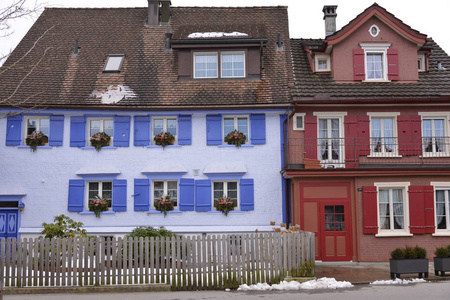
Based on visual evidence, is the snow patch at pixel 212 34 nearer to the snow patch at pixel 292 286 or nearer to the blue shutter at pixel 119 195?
the blue shutter at pixel 119 195

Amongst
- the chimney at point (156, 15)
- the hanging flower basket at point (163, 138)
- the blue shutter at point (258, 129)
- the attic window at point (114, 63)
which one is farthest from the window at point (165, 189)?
the chimney at point (156, 15)

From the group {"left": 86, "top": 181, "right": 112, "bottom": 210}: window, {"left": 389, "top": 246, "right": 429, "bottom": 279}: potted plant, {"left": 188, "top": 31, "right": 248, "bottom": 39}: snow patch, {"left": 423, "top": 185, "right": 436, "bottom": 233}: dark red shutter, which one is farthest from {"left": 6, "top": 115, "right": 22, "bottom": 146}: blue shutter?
{"left": 423, "top": 185, "right": 436, "bottom": 233}: dark red shutter

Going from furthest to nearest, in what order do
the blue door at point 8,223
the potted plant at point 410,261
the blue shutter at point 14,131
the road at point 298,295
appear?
the blue shutter at point 14,131 < the blue door at point 8,223 < the potted plant at point 410,261 < the road at point 298,295

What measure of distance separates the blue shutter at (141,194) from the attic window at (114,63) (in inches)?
195

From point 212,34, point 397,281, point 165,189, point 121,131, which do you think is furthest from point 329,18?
point 397,281

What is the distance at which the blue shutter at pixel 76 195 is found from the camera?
64.9 feet

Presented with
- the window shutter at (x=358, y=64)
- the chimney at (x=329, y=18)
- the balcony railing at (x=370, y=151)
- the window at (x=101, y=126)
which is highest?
the chimney at (x=329, y=18)

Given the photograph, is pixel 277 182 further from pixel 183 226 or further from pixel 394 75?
pixel 394 75

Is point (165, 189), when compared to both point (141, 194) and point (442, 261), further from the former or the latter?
point (442, 261)

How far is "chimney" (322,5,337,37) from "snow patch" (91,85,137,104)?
9571 millimetres

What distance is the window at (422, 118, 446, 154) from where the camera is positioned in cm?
2000

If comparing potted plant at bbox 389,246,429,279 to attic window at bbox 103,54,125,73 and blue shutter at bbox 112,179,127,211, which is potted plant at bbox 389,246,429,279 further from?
attic window at bbox 103,54,125,73

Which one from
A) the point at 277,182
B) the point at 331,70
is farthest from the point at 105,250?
the point at 331,70

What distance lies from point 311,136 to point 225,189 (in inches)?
150
